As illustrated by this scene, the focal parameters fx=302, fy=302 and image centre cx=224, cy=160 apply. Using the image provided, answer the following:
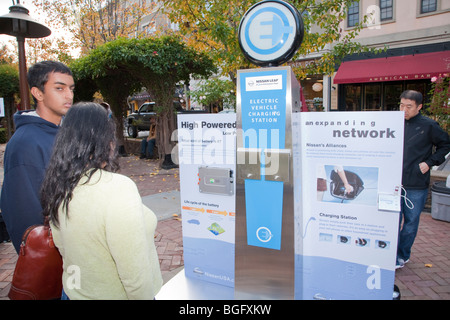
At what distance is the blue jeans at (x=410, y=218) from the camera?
307cm

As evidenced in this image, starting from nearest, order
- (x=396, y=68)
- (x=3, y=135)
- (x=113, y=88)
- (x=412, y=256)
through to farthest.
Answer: (x=412, y=256), (x=113, y=88), (x=396, y=68), (x=3, y=135)

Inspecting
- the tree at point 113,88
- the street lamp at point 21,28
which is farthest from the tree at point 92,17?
the street lamp at point 21,28

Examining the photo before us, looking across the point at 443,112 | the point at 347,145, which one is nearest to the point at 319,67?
the point at 443,112

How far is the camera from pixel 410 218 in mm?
3092

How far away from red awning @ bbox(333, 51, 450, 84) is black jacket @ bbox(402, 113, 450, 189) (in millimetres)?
10469

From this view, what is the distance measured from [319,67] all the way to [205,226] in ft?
19.6

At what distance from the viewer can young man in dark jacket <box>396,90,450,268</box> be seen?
3033 mm

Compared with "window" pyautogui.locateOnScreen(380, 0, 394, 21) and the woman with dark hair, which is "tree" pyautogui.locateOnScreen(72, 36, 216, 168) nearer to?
the woman with dark hair

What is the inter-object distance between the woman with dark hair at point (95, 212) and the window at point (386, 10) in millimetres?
16017

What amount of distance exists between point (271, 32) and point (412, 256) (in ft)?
10.1

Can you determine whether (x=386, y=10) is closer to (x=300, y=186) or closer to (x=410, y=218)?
(x=410, y=218)

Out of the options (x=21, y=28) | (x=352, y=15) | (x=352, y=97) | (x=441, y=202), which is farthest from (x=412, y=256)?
(x=352, y=15)

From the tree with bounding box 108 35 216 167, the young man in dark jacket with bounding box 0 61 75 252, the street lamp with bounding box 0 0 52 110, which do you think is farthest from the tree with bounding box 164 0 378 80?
the young man in dark jacket with bounding box 0 61 75 252

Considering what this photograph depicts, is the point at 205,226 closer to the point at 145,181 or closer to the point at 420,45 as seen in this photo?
the point at 145,181
